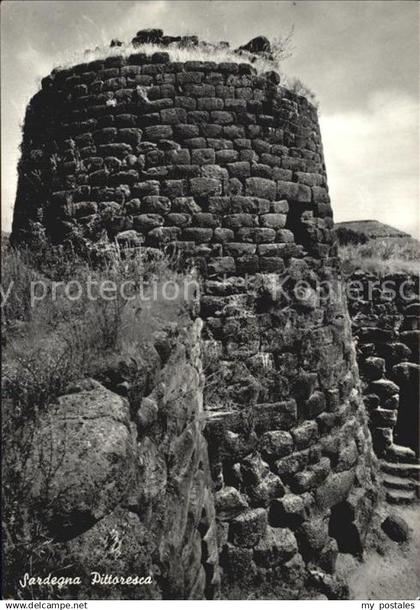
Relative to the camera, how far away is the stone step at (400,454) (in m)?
6.14

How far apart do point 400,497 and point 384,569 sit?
125 cm

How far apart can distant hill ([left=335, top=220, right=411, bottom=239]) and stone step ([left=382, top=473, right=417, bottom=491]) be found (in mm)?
7142

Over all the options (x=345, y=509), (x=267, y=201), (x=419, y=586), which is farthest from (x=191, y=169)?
(x=419, y=586)

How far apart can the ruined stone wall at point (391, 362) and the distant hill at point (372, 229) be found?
4955mm

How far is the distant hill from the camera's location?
11941 millimetres

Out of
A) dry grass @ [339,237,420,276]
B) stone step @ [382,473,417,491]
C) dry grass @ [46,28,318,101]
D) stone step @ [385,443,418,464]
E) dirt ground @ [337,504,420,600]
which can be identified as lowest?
dirt ground @ [337,504,420,600]

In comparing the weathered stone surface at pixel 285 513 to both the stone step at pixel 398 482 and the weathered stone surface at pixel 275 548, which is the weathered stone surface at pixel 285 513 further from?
the stone step at pixel 398 482

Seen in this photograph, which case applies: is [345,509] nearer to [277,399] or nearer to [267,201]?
[277,399]

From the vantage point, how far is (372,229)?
489 inches

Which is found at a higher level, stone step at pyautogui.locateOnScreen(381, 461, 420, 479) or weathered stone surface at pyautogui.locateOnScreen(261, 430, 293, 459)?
weathered stone surface at pyautogui.locateOnScreen(261, 430, 293, 459)

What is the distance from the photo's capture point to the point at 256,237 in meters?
4.55

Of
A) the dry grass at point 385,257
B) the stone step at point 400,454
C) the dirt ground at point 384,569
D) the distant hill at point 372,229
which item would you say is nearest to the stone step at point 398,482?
the stone step at point 400,454

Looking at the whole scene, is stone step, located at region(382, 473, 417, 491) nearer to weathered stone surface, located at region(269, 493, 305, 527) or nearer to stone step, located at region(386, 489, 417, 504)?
stone step, located at region(386, 489, 417, 504)

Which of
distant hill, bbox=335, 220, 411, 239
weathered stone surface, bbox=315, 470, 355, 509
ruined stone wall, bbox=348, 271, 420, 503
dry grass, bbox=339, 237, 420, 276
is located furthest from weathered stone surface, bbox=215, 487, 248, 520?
distant hill, bbox=335, 220, 411, 239
